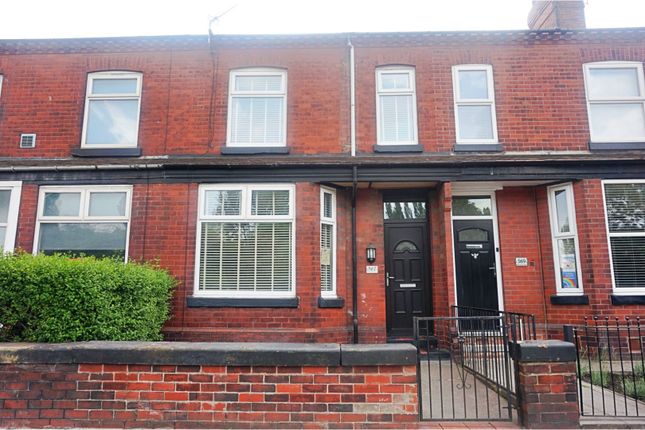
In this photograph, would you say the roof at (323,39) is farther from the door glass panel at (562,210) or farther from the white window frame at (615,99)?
the door glass panel at (562,210)

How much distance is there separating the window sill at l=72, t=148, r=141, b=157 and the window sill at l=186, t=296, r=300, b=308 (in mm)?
3150

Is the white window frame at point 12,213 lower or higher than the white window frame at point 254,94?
lower

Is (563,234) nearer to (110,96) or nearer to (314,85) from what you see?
(314,85)

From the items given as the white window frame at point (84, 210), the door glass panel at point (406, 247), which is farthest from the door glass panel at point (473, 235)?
the white window frame at point (84, 210)

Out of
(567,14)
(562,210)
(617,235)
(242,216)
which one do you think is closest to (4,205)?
(242,216)

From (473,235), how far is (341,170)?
303 centimetres

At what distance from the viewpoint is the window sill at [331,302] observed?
758cm

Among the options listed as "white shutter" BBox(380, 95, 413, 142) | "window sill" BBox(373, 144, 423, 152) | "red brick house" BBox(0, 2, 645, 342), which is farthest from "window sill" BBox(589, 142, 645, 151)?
"white shutter" BBox(380, 95, 413, 142)

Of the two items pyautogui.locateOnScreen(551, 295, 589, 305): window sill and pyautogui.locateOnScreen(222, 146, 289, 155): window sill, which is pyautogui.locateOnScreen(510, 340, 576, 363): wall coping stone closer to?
pyautogui.locateOnScreen(551, 295, 589, 305): window sill

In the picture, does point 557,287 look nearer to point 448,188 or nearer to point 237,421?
point 448,188

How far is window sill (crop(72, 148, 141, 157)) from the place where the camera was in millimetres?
8258

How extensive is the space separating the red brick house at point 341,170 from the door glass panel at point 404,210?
31mm

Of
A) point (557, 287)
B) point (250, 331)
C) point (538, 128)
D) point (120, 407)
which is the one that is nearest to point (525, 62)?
point (538, 128)

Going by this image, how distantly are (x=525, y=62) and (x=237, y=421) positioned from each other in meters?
8.48
